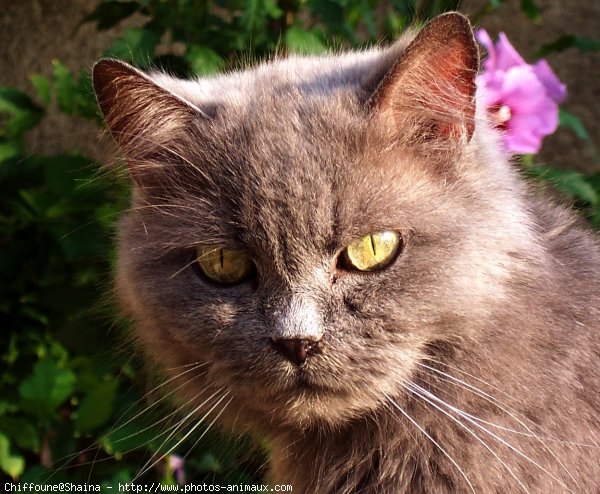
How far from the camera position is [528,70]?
5.32 feet

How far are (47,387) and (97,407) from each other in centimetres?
13

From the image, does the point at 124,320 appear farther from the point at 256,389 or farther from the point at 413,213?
the point at 413,213

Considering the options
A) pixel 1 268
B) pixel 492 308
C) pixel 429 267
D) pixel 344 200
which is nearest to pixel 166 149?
pixel 344 200

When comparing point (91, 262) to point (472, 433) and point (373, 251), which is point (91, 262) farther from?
point (472, 433)

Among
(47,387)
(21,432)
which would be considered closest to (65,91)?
(47,387)

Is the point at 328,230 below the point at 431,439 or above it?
above

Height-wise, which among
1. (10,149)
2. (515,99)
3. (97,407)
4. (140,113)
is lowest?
(97,407)

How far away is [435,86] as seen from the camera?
3.85 feet

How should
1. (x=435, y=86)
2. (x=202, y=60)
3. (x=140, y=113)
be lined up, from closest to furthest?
(x=435, y=86)
(x=140, y=113)
(x=202, y=60)

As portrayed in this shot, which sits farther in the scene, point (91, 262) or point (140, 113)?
point (91, 262)

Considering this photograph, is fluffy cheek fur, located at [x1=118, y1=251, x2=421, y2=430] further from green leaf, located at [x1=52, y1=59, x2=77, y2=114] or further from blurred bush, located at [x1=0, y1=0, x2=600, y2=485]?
green leaf, located at [x1=52, y1=59, x2=77, y2=114]

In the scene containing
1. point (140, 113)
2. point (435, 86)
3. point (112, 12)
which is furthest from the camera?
point (112, 12)

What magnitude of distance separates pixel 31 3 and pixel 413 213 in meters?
2.23

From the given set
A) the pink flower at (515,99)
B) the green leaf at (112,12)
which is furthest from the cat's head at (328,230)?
the green leaf at (112,12)
